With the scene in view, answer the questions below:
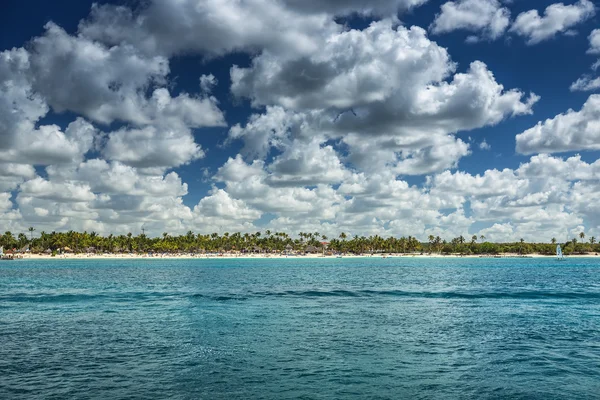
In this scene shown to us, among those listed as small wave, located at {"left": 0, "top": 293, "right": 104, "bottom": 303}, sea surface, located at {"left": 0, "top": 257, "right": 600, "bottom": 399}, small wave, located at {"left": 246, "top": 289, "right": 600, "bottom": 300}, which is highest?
sea surface, located at {"left": 0, "top": 257, "right": 600, "bottom": 399}

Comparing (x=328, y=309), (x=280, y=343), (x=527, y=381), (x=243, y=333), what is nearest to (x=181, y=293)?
(x=328, y=309)

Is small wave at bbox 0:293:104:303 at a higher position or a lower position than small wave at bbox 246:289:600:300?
lower

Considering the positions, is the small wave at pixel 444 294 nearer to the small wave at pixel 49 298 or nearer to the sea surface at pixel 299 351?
the sea surface at pixel 299 351

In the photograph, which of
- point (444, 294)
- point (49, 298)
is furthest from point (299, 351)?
point (49, 298)

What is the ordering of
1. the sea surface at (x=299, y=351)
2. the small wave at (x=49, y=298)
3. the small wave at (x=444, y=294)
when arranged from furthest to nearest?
the small wave at (x=444, y=294)
the small wave at (x=49, y=298)
the sea surface at (x=299, y=351)

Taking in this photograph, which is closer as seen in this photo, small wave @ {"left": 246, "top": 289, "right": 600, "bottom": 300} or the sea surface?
the sea surface

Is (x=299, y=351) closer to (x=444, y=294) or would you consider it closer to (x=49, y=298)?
(x=444, y=294)

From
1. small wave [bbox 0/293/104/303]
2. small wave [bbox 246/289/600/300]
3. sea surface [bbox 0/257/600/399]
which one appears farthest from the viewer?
small wave [bbox 246/289/600/300]

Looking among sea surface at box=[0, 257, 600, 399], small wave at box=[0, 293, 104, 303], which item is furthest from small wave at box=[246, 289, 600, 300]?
small wave at box=[0, 293, 104, 303]

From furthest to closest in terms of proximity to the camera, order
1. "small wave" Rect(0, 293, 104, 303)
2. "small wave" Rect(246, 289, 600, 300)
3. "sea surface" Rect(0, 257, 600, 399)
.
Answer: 1. "small wave" Rect(246, 289, 600, 300)
2. "small wave" Rect(0, 293, 104, 303)
3. "sea surface" Rect(0, 257, 600, 399)

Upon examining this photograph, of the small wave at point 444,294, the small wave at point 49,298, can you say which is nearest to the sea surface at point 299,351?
the small wave at point 49,298

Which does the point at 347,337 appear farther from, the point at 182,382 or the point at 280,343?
the point at 182,382

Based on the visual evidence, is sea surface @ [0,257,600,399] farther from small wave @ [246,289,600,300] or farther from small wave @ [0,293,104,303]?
small wave @ [246,289,600,300]

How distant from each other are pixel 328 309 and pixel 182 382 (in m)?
30.3
